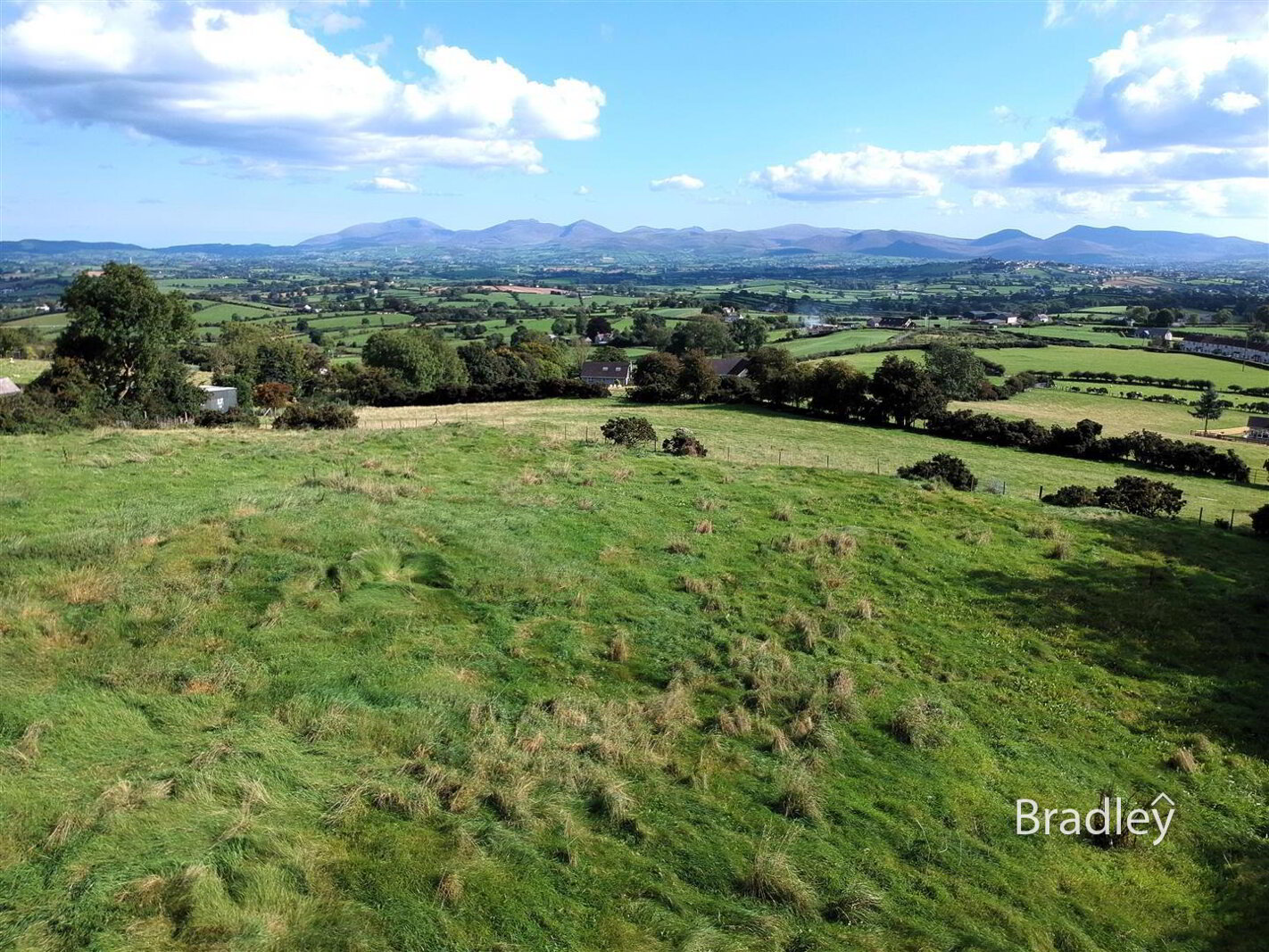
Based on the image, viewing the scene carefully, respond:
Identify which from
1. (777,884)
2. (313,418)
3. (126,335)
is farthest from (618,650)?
(126,335)

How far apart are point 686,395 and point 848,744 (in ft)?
172

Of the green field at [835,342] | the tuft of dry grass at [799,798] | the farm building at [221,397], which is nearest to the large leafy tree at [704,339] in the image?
the green field at [835,342]

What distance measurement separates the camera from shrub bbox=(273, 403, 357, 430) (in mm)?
36781

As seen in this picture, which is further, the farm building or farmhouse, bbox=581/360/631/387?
farmhouse, bbox=581/360/631/387

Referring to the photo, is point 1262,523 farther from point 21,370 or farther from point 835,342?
point 835,342

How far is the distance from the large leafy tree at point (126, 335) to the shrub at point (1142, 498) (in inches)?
1842

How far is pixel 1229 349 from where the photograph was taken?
323 feet

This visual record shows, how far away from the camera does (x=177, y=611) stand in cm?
1133

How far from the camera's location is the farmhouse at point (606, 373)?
284 feet

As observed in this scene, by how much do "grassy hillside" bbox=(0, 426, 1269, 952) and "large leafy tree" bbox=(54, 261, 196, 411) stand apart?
27821 millimetres

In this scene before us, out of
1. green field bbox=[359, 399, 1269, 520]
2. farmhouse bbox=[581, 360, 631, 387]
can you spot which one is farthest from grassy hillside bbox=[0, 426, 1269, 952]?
farmhouse bbox=[581, 360, 631, 387]

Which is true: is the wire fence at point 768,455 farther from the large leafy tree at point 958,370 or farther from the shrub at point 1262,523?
the large leafy tree at point 958,370

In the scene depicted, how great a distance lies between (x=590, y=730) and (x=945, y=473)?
22411 millimetres

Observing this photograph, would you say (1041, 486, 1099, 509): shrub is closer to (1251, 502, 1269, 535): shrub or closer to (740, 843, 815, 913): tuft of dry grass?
(1251, 502, 1269, 535): shrub
